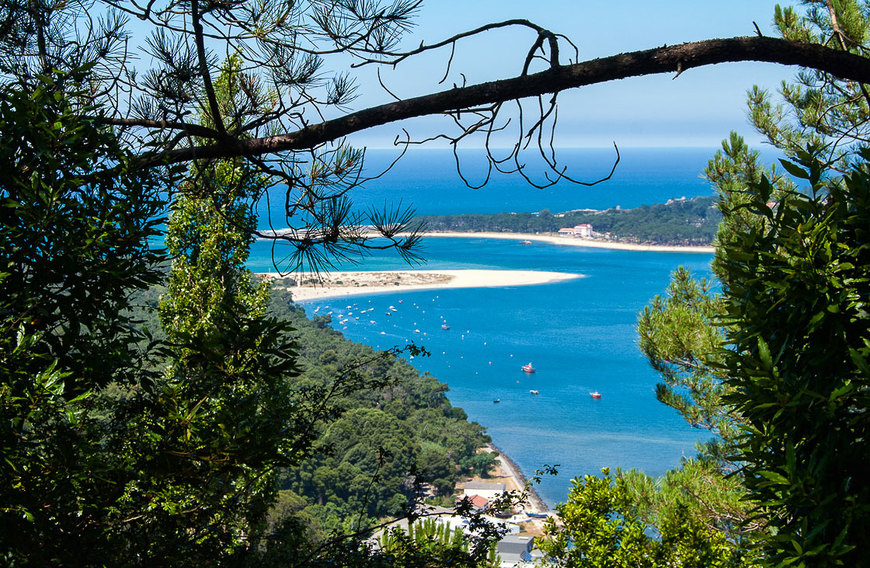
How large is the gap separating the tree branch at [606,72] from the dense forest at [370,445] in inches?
205

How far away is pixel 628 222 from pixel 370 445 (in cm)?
3452

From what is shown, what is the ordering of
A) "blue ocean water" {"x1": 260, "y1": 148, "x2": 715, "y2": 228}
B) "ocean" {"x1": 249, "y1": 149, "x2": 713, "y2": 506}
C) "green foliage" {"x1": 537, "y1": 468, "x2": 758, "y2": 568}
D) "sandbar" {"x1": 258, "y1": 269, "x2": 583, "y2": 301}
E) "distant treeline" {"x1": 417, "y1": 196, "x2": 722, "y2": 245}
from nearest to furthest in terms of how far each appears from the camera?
"green foliage" {"x1": 537, "y1": 468, "x2": 758, "y2": 568}, "ocean" {"x1": 249, "y1": 149, "x2": 713, "y2": 506}, "sandbar" {"x1": 258, "y1": 269, "x2": 583, "y2": 301}, "distant treeline" {"x1": 417, "y1": 196, "x2": 722, "y2": 245}, "blue ocean water" {"x1": 260, "y1": 148, "x2": 715, "y2": 228}

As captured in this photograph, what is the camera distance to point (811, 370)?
126cm

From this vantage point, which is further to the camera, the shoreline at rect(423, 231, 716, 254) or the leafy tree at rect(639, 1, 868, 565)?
the shoreline at rect(423, 231, 716, 254)

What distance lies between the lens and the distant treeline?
3659 cm

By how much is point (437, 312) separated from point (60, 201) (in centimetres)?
2932

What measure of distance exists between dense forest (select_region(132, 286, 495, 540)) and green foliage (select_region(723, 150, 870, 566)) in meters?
A: 5.30

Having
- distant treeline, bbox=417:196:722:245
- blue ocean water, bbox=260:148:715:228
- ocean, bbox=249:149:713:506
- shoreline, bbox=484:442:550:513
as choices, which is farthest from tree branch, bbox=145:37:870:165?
distant treeline, bbox=417:196:722:245

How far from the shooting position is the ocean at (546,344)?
18.3 meters

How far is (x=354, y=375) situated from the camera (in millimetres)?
2260

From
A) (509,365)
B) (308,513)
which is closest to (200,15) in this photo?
(308,513)

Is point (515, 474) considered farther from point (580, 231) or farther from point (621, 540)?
point (580, 231)

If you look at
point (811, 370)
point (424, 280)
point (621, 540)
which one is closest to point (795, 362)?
point (811, 370)

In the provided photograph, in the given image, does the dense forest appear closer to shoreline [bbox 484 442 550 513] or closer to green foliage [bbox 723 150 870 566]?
shoreline [bbox 484 442 550 513]
